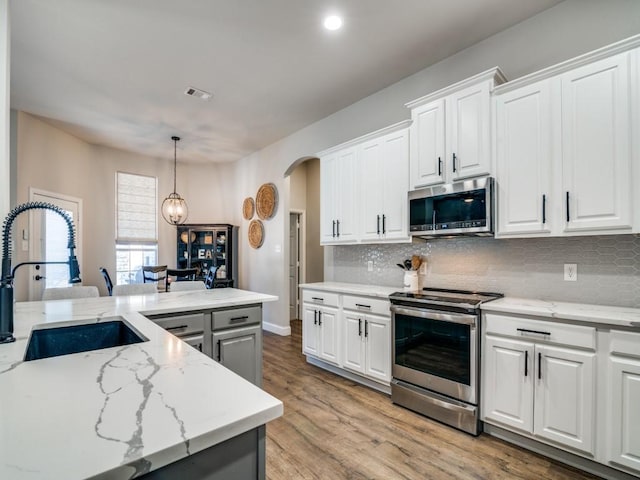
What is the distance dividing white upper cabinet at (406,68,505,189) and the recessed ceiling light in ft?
2.95

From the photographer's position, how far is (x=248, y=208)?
5.97 m

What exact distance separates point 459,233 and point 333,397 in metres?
1.81

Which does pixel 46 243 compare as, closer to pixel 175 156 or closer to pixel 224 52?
pixel 175 156

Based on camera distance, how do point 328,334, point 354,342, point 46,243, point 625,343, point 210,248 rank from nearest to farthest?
point 625,343
point 354,342
point 328,334
point 46,243
point 210,248

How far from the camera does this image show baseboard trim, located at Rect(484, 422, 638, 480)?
1.86 m

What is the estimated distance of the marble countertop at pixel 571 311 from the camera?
1797 mm

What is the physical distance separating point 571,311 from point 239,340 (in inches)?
87.0

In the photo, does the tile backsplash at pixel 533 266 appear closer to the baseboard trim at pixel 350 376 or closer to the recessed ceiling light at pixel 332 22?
the baseboard trim at pixel 350 376

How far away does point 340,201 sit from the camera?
370cm

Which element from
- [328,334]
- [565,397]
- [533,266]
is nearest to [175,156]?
[328,334]

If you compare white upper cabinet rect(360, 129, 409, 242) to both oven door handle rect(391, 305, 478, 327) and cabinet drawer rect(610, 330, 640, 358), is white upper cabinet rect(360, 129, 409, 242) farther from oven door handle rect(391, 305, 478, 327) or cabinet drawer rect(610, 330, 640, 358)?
cabinet drawer rect(610, 330, 640, 358)

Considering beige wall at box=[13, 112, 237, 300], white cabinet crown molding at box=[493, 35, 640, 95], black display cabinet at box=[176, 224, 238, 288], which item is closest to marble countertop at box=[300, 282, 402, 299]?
white cabinet crown molding at box=[493, 35, 640, 95]

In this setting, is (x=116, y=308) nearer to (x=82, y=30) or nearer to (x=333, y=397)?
(x=333, y=397)

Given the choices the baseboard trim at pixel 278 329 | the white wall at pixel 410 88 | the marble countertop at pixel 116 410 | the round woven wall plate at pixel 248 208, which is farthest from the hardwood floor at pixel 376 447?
the round woven wall plate at pixel 248 208
